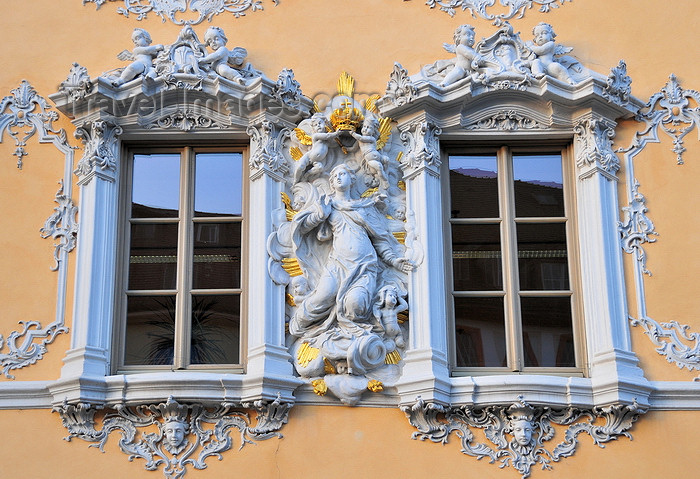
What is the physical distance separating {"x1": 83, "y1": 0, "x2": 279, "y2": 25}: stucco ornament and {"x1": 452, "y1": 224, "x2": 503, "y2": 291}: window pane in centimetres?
235

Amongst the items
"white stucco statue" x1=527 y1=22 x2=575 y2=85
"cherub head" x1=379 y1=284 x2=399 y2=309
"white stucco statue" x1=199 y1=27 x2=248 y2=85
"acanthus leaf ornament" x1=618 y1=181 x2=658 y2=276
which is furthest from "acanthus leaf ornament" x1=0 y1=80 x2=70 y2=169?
"acanthus leaf ornament" x1=618 y1=181 x2=658 y2=276

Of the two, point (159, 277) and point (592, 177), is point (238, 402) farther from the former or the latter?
point (592, 177)

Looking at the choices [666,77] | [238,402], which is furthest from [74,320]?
[666,77]

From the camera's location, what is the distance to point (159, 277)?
982cm

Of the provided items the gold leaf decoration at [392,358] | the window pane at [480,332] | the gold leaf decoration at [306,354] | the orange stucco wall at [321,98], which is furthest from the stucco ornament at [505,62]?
the gold leaf decoration at [306,354]

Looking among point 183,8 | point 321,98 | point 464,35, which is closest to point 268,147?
point 321,98

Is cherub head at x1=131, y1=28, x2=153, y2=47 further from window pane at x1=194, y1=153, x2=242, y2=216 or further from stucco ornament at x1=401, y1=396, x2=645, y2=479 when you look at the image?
stucco ornament at x1=401, y1=396, x2=645, y2=479

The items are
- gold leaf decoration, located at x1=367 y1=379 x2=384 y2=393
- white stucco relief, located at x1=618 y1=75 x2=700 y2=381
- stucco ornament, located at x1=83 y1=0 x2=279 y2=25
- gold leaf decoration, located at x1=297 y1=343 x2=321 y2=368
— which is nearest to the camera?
gold leaf decoration, located at x1=367 y1=379 x2=384 y2=393

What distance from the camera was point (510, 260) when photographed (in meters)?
9.82

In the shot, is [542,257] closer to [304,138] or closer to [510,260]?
[510,260]

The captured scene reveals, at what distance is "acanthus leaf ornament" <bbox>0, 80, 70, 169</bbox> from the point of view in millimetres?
10078

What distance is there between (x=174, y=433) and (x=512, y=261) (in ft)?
8.85

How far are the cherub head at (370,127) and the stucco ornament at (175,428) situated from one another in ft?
6.91

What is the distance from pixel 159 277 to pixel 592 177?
126 inches
